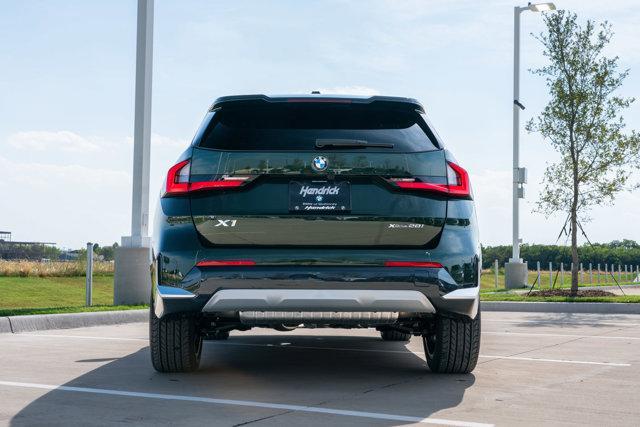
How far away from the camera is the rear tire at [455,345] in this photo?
6.04 meters

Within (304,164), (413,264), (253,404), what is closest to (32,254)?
(304,164)

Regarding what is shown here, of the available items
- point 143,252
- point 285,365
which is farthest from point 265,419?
point 143,252

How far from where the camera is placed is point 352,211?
5.51m

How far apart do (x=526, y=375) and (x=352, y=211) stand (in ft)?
7.17

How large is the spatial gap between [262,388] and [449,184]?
182cm

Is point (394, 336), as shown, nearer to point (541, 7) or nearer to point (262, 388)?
point (262, 388)

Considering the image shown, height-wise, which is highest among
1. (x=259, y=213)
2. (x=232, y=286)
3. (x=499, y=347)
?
(x=259, y=213)

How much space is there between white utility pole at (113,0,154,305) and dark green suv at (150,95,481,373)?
315 inches

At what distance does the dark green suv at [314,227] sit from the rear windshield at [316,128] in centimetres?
1

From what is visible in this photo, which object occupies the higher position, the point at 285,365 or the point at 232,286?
the point at 232,286

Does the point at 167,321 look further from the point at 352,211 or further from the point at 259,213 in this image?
the point at 352,211

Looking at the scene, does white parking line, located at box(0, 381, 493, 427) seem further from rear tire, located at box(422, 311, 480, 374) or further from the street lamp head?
the street lamp head

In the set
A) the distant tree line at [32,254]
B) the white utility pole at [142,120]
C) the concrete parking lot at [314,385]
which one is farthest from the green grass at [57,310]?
the distant tree line at [32,254]

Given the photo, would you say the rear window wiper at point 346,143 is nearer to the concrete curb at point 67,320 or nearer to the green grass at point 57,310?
the concrete curb at point 67,320
